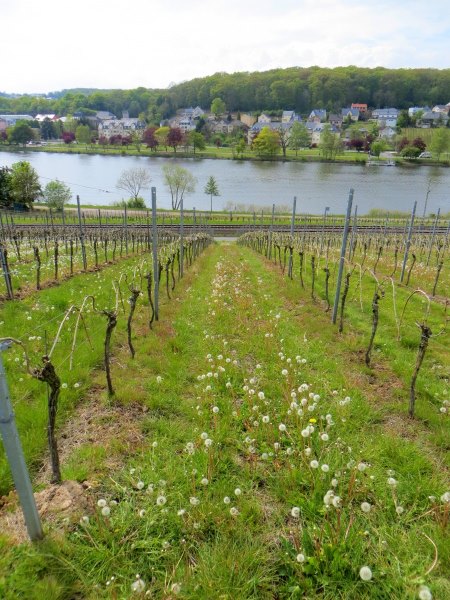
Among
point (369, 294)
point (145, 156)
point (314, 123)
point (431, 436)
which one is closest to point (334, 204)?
point (369, 294)

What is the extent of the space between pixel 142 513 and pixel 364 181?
3363 inches

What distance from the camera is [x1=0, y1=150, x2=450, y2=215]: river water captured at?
64.1 meters

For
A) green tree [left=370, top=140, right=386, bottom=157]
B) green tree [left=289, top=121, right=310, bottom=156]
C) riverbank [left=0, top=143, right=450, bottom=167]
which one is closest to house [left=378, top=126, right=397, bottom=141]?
riverbank [left=0, top=143, right=450, bottom=167]

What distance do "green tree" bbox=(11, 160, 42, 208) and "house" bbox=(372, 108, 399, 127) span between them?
144 meters

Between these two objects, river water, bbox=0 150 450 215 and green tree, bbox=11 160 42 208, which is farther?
river water, bbox=0 150 450 215

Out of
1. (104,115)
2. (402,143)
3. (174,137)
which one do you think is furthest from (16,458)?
(104,115)

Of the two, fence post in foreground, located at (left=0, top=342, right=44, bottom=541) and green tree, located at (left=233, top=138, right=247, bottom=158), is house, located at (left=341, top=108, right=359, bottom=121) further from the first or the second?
fence post in foreground, located at (left=0, top=342, right=44, bottom=541)

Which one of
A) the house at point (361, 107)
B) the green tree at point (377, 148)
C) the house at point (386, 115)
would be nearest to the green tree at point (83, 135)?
the green tree at point (377, 148)

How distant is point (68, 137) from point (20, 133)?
57.8ft

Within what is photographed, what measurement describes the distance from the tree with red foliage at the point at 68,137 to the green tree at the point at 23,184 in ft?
332

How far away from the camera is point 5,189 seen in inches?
1823

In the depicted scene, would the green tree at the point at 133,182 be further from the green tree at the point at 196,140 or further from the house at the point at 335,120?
the house at the point at 335,120

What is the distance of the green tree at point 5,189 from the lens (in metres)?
44.2

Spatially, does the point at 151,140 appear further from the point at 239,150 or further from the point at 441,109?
the point at 441,109
